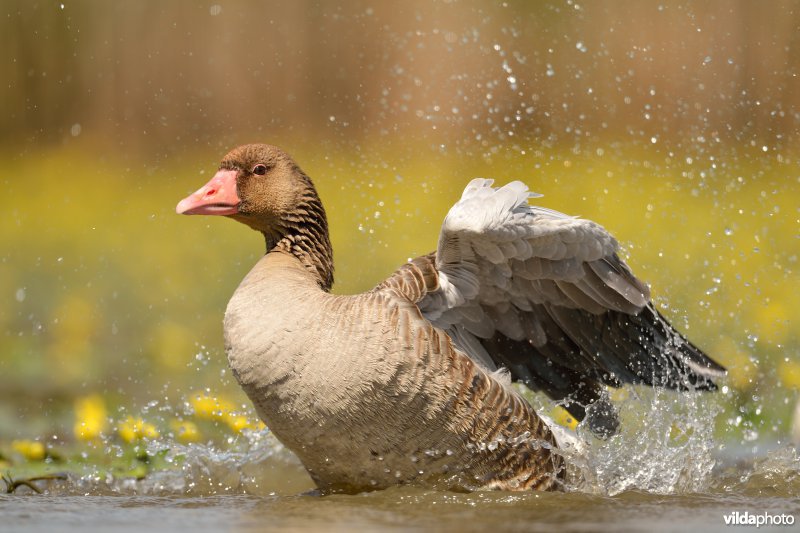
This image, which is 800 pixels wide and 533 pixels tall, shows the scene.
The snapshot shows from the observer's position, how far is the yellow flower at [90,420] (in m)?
5.05

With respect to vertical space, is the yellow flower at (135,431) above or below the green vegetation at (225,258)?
below

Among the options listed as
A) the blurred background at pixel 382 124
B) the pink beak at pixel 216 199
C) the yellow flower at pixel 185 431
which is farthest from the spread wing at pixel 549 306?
the blurred background at pixel 382 124

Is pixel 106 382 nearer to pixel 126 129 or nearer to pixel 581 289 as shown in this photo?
pixel 581 289

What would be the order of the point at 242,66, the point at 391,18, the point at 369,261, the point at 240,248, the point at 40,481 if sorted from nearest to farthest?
the point at 40,481
the point at 369,261
the point at 240,248
the point at 242,66
the point at 391,18

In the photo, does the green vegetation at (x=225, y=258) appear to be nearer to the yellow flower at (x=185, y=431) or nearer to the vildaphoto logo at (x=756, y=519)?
the yellow flower at (x=185, y=431)

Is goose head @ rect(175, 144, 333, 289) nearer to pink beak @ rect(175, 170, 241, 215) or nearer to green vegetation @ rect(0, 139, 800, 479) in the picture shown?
pink beak @ rect(175, 170, 241, 215)

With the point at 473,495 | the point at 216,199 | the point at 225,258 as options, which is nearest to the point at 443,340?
the point at 473,495

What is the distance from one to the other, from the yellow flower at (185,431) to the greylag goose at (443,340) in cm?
124

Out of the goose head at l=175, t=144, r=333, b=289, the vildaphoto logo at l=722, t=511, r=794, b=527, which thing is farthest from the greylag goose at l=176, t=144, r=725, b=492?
the vildaphoto logo at l=722, t=511, r=794, b=527

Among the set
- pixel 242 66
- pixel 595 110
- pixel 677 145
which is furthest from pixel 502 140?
pixel 242 66

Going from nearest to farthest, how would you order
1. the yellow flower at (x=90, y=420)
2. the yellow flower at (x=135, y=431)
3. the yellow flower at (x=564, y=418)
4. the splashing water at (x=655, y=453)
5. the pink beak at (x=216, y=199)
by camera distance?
the pink beak at (x=216, y=199) < the splashing water at (x=655, y=453) < the yellow flower at (x=135, y=431) < the yellow flower at (x=90, y=420) < the yellow flower at (x=564, y=418)

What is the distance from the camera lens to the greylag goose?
12.6 feet

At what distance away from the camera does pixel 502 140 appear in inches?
433

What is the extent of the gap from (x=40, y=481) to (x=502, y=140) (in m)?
7.25
